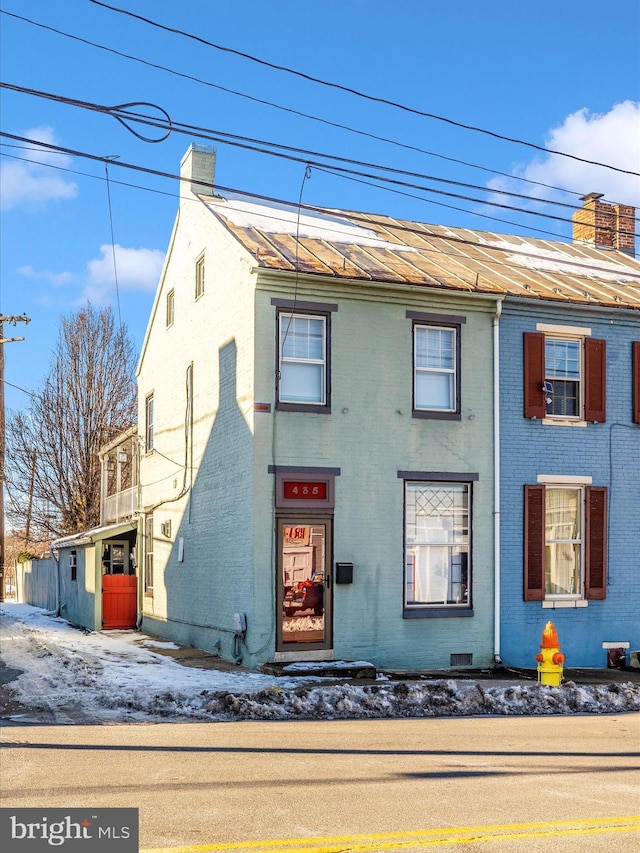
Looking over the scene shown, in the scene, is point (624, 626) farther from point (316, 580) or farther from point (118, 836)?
point (118, 836)

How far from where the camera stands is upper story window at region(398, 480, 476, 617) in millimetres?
17625

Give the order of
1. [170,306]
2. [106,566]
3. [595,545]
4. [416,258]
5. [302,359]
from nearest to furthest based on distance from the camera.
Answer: [302,359], [595,545], [416,258], [170,306], [106,566]

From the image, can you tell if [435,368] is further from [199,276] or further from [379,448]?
[199,276]

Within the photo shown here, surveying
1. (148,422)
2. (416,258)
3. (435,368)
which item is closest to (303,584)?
(435,368)

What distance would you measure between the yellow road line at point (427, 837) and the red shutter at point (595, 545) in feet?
38.1

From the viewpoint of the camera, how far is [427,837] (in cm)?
667

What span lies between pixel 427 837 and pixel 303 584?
10.5m

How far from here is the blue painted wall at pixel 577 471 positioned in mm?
18172

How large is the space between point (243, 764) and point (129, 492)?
17493 mm

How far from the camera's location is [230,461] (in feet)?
59.0

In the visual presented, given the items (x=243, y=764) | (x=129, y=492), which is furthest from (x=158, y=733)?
(x=129, y=492)

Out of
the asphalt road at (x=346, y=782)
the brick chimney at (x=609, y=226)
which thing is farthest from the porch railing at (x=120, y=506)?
the asphalt road at (x=346, y=782)

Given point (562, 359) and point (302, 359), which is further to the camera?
point (562, 359)

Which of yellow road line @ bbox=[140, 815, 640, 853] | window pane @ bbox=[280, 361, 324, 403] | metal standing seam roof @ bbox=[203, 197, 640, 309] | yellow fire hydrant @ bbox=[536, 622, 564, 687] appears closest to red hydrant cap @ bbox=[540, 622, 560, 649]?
yellow fire hydrant @ bbox=[536, 622, 564, 687]
